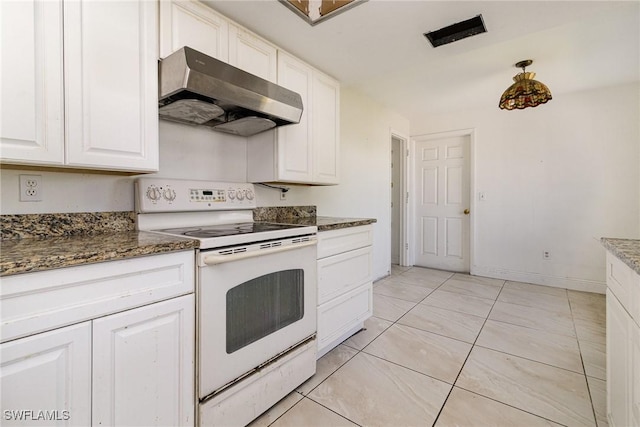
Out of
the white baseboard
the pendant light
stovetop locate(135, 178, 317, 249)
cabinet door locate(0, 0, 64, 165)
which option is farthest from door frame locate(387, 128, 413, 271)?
cabinet door locate(0, 0, 64, 165)

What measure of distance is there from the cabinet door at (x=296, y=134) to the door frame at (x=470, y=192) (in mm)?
2645

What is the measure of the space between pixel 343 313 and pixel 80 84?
1.89m

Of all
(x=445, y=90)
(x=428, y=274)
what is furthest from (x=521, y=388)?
(x=445, y=90)

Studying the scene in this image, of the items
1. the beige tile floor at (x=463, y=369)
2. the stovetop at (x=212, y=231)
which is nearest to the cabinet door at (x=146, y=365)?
the stovetop at (x=212, y=231)

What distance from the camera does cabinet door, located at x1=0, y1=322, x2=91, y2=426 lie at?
797mm

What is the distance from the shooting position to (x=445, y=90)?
A: 3.21 m

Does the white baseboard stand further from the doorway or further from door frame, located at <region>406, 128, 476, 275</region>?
the doorway

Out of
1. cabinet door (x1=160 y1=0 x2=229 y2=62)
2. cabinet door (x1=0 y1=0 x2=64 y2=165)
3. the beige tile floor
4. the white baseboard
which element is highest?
cabinet door (x1=160 y1=0 x2=229 y2=62)

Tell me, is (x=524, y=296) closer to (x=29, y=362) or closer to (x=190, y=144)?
(x=190, y=144)

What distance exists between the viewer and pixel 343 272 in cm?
201

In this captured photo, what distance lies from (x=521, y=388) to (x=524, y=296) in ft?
6.05
